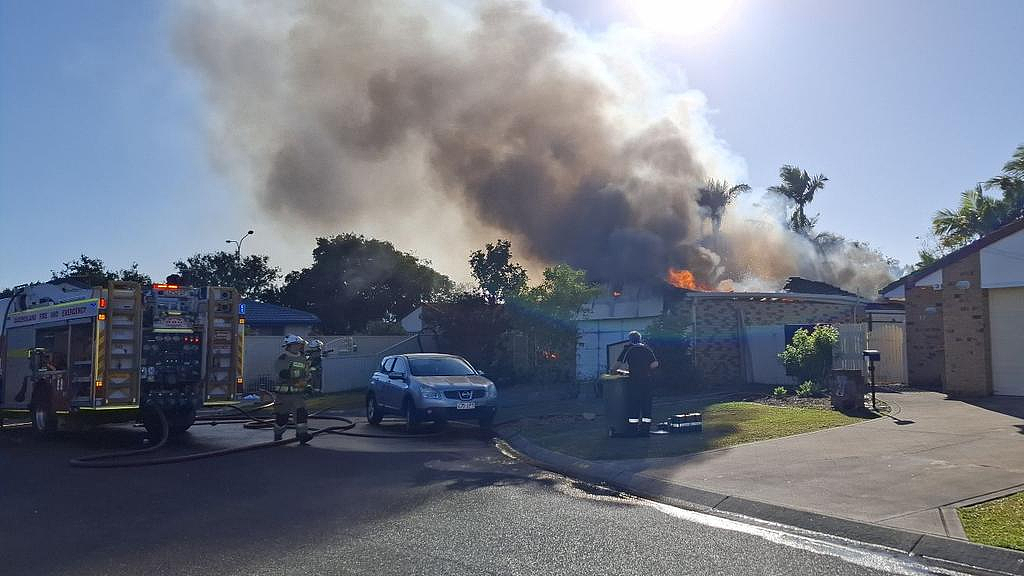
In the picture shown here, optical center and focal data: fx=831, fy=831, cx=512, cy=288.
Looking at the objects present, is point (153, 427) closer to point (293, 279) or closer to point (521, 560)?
point (521, 560)

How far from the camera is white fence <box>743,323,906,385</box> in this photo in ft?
59.9

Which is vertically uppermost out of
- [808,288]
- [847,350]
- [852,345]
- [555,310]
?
[808,288]

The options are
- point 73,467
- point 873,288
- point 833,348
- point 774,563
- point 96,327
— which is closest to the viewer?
point 774,563

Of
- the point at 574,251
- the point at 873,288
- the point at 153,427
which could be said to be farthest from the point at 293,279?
the point at 153,427

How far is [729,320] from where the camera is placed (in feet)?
75.3

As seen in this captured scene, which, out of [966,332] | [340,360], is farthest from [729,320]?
[340,360]

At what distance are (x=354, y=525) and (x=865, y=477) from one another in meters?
4.95

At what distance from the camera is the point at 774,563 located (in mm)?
5617

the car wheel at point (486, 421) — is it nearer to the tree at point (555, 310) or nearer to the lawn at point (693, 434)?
the lawn at point (693, 434)

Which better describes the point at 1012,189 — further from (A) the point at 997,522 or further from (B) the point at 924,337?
(A) the point at 997,522

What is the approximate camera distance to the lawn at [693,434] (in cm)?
1072

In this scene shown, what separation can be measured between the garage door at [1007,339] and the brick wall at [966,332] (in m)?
0.13

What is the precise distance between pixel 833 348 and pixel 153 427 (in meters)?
12.7

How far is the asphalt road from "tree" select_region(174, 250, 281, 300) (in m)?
39.9
